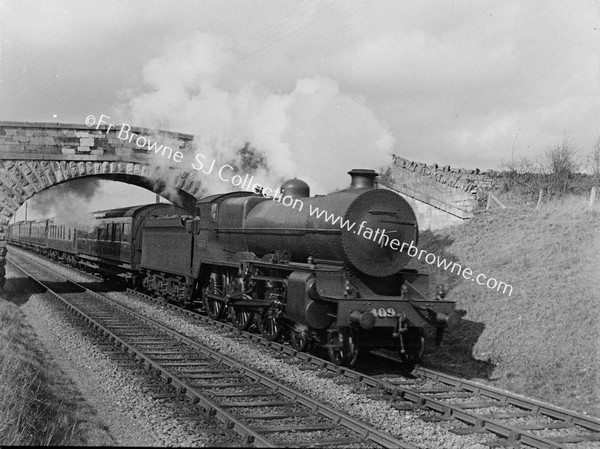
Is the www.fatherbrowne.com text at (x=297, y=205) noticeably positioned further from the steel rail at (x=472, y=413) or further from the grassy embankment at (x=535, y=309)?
the steel rail at (x=472, y=413)

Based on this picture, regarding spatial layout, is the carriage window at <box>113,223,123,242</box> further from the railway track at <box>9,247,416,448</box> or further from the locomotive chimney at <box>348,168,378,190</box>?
the locomotive chimney at <box>348,168,378,190</box>

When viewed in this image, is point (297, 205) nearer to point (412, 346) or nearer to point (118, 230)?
point (412, 346)

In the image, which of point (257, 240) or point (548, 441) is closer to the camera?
point (548, 441)

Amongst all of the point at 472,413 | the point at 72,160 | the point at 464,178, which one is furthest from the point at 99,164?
the point at 472,413

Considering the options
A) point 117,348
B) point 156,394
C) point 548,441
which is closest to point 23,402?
point 156,394

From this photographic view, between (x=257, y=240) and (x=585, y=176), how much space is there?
532 inches

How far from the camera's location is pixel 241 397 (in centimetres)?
718

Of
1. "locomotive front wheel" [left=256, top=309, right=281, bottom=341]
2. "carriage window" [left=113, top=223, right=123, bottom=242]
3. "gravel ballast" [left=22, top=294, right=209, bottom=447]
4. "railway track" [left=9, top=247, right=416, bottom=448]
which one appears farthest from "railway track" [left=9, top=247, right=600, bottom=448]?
"carriage window" [left=113, top=223, right=123, bottom=242]

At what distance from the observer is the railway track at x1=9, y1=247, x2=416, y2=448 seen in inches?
224

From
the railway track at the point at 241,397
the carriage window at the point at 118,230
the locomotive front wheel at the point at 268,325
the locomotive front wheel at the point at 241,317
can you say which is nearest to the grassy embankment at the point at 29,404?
the railway track at the point at 241,397

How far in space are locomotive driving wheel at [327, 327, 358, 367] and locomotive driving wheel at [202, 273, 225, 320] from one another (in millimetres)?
4403

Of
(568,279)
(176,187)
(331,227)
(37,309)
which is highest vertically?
(176,187)

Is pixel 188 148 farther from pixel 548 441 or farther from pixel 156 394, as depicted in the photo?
pixel 548 441

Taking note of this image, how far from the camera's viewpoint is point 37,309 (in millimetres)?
14922
